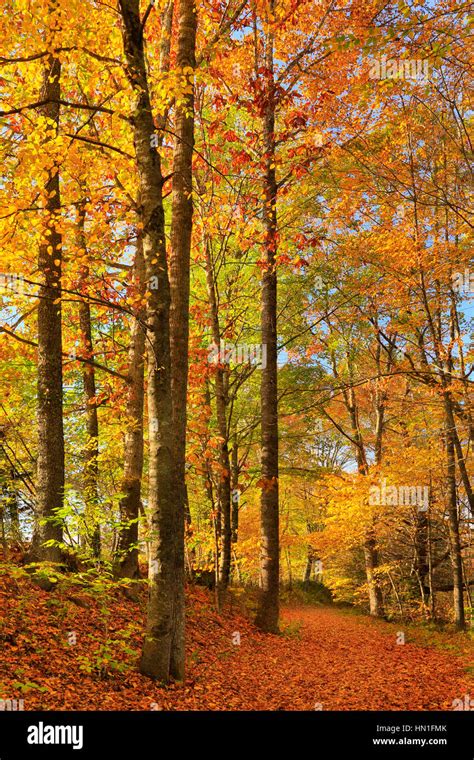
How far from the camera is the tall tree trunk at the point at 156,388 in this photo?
5.96 m

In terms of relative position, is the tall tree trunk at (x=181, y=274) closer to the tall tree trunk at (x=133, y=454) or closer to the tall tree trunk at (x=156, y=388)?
the tall tree trunk at (x=156, y=388)

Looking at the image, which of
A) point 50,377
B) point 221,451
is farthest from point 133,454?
A: point 221,451

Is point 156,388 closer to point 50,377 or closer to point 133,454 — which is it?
point 50,377

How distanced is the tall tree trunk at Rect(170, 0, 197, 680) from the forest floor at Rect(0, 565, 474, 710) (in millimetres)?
925

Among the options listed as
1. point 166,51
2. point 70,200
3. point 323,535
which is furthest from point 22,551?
point 323,535

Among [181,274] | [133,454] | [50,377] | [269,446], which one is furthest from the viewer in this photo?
[269,446]

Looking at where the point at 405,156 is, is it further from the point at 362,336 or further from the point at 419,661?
the point at 419,661

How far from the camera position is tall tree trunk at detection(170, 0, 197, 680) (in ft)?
21.5

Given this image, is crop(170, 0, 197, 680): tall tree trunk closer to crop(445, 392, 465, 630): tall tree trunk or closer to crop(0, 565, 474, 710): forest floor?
crop(0, 565, 474, 710): forest floor

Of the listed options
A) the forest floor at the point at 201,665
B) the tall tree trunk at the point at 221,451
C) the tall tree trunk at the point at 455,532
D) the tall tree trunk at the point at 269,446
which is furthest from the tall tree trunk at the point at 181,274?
the tall tree trunk at the point at 455,532

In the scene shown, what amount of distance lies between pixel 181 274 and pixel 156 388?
1916mm

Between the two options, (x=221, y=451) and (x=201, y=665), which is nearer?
(x=201, y=665)

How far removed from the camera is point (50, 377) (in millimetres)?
7863

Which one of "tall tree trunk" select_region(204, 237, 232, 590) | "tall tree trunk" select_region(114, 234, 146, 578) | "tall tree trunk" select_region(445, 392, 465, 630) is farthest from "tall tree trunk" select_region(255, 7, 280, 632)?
"tall tree trunk" select_region(445, 392, 465, 630)
